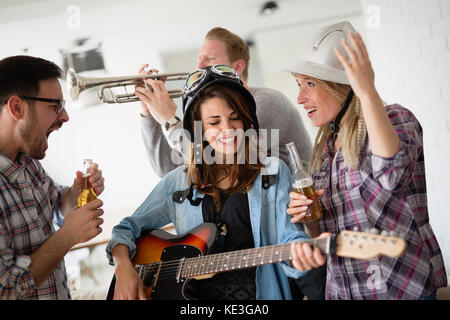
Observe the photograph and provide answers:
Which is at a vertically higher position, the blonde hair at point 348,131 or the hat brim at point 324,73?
the hat brim at point 324,73

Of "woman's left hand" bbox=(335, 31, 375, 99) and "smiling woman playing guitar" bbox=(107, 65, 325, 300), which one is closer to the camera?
"woman's left hand" bbox=(335, 31, 375, 99)

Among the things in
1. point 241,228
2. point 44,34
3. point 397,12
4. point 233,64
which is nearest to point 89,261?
point 44,34

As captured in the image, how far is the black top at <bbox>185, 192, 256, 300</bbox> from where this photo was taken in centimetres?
138

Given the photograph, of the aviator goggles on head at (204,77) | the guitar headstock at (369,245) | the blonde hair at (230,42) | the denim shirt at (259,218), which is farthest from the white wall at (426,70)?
the guitar headstock at (369,245)

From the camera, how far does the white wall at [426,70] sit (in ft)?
7.52

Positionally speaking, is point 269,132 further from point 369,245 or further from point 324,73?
point 369,245

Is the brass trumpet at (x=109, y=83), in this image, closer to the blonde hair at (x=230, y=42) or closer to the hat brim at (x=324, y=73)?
the blonde hair at (x=230, y=42)

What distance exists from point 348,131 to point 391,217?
1.05ft

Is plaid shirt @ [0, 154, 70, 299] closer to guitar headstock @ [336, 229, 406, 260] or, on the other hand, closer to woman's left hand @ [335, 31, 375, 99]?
guitar headstock @ [336, 229, 406, 260]

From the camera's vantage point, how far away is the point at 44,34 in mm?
4391

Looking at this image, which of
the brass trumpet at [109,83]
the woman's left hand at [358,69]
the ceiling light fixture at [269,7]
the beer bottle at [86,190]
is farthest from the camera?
the ceiling light fixture at [269,7]

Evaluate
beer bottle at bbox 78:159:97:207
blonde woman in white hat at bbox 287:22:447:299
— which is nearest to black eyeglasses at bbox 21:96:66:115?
beer bottle at bbox 78:159:97:207

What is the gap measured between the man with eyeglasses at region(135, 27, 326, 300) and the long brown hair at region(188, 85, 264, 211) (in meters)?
0.22

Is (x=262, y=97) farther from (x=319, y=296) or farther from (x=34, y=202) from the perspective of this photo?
(x=34, y=202)
